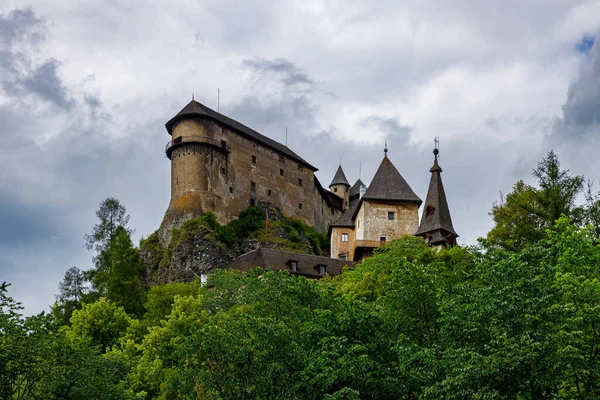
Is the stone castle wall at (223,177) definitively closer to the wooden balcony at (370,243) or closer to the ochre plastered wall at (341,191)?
the wooden balcony at (370,243)

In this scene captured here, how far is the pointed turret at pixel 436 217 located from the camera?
205ft

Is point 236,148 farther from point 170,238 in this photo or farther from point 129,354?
point 129,354

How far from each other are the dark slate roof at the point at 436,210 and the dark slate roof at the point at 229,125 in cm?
2639

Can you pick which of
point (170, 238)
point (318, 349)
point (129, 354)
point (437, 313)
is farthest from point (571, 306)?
point (170, 238)

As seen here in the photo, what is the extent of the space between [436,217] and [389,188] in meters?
10.1

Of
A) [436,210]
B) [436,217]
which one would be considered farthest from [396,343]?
[436,210]

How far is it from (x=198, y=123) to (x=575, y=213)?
4900 cm

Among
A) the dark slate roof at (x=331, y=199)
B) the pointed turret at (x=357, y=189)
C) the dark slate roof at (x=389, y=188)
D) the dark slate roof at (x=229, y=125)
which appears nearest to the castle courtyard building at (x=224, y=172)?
the dark slate roof at (x=229, y=125)

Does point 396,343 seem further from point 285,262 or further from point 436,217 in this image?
point 436,217

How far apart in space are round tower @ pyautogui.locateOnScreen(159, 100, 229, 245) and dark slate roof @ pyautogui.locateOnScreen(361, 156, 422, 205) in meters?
17.7

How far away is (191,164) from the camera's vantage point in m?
79.6

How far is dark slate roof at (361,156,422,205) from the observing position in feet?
236

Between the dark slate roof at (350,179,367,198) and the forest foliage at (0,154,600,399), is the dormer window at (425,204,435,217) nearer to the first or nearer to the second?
the forest foliage at (0,154,600,399)

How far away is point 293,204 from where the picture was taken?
9038 cm
